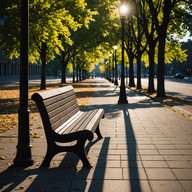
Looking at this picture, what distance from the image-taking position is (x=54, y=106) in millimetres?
5660

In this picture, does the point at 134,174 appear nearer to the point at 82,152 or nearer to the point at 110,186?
the point at 110,186

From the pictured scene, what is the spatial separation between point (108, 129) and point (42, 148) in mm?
2712

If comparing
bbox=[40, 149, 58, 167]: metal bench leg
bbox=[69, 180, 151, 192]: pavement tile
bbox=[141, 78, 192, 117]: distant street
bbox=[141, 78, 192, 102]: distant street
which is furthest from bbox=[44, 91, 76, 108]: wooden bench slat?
bbox=[141, 78, 192, 102]: distant street

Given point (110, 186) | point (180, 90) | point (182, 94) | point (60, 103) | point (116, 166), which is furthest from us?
point (180, 90)

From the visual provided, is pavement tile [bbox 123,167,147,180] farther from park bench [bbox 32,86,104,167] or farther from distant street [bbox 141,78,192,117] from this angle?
distant street [bbox 141,78,192,117]

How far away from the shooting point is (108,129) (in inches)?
347

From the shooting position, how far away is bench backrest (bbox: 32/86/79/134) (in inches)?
201

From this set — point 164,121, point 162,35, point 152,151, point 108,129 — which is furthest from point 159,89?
point 152,151

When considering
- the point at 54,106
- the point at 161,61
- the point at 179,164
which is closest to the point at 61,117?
the point at 54,106

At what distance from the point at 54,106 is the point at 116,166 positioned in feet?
4.92

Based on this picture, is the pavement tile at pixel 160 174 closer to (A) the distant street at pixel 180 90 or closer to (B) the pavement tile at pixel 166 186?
(B) the pavement tile at pixel 166 186

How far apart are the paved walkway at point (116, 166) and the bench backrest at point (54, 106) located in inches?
28.2

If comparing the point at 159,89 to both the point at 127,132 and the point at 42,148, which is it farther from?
the point at 42,148

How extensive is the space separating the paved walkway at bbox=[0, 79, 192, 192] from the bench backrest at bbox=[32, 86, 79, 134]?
2.35ft
